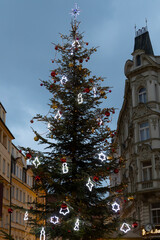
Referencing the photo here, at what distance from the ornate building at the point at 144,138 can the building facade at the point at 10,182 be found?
11.6 m

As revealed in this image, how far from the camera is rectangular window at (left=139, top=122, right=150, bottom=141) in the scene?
33688mm

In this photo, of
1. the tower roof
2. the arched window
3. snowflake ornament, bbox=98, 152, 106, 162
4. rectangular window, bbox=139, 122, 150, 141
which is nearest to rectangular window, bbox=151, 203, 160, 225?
rectangular window, bbox=139, 122, 150, 141

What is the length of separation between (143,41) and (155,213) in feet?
54.7

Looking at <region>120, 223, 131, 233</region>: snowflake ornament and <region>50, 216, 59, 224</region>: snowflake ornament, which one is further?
<region>120, 223, 131, 233</region>: snowflake ornament

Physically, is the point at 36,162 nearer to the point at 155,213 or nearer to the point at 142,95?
the point at 155,213

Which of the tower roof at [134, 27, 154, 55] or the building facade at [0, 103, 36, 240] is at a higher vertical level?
the tower roof at [134, 27, 154, 55]

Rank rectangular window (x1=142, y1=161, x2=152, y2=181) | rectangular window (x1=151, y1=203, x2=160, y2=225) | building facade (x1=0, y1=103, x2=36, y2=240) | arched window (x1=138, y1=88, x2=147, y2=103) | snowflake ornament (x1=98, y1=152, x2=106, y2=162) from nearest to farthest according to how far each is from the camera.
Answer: snowflake ornament (x1=98, y1=152, x2=106, y2=162) → rectangular window (x1=151, y1=203, x2=160, y2=225) → rectangular window (x1=142, y1=161, x2=152, y2=181) → arched window (x1=138, y1=88, x2=147, y2=103) → building facade (x1=0, y1=103, x2=36, y2=240)

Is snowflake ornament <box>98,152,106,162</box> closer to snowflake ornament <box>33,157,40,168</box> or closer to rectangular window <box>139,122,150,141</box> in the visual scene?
snowflake ornament <box>33,157,40,168</box>

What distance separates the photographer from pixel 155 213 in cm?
3123

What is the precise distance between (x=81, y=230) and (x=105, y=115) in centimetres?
501

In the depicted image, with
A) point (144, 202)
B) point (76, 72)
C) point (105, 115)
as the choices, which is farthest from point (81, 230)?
point (144, 202)

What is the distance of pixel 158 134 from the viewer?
32.8 metres

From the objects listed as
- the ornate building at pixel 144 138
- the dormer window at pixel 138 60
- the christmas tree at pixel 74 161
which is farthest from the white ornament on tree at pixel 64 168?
the dormer window at pixel 138 60

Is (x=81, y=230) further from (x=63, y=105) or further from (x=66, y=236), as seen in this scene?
(x=63, y=105)
